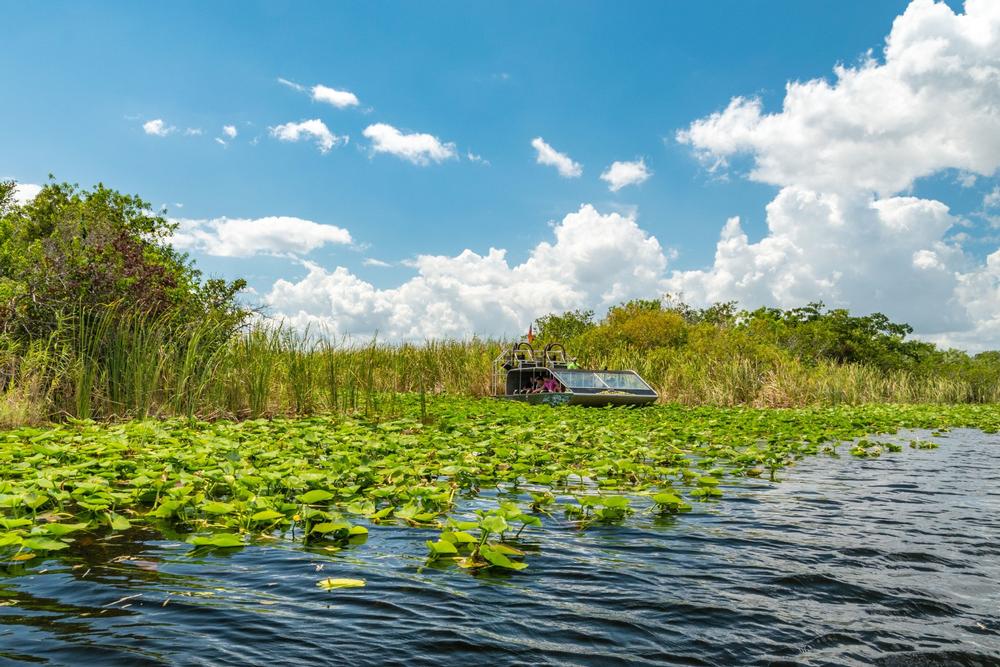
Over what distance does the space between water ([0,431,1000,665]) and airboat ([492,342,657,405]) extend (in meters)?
11.1

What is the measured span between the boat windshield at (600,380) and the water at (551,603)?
40.7 feet

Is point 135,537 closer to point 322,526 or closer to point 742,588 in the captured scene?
point 322,526

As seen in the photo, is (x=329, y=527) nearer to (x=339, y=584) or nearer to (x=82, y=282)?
(x=339, y=584)

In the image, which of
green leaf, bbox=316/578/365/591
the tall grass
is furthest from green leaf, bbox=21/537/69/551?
the tall grass

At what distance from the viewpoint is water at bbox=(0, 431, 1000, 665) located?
2654mm

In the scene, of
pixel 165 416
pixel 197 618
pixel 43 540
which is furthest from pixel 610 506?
pixel 165 416

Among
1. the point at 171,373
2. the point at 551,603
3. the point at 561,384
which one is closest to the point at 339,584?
the point at 551,603

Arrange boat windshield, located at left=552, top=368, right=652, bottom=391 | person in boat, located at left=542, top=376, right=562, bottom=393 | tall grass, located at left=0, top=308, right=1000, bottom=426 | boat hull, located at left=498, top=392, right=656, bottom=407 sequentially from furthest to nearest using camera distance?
1. boat windshield, located at left=552, top=368, right=652, bottom=391
2. person in boat, located at left=542, top=376, right=562, bottom=393
3. boat hull, located at left=498, top=392, right=656, bottom=407
4. tall grass, located at left=0, top=308, right=1000, bottom=426

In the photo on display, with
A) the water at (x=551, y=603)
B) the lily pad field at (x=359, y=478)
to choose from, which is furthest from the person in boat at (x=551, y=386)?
the water at (x=551, y=603)

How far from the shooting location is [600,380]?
17.5m

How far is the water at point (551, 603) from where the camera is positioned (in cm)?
265

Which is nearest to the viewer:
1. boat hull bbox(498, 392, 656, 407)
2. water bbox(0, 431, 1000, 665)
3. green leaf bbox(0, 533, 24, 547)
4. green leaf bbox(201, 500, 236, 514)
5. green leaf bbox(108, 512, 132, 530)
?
water bbox(0, 431, 1000, 665)

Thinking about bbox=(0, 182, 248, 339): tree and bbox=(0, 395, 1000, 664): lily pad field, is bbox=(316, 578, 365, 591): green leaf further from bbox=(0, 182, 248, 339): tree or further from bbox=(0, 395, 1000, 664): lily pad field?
bbox=(0, 182, 248, 339): tree

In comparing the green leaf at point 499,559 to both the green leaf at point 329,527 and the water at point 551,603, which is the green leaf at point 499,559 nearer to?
the water at point 551,603
